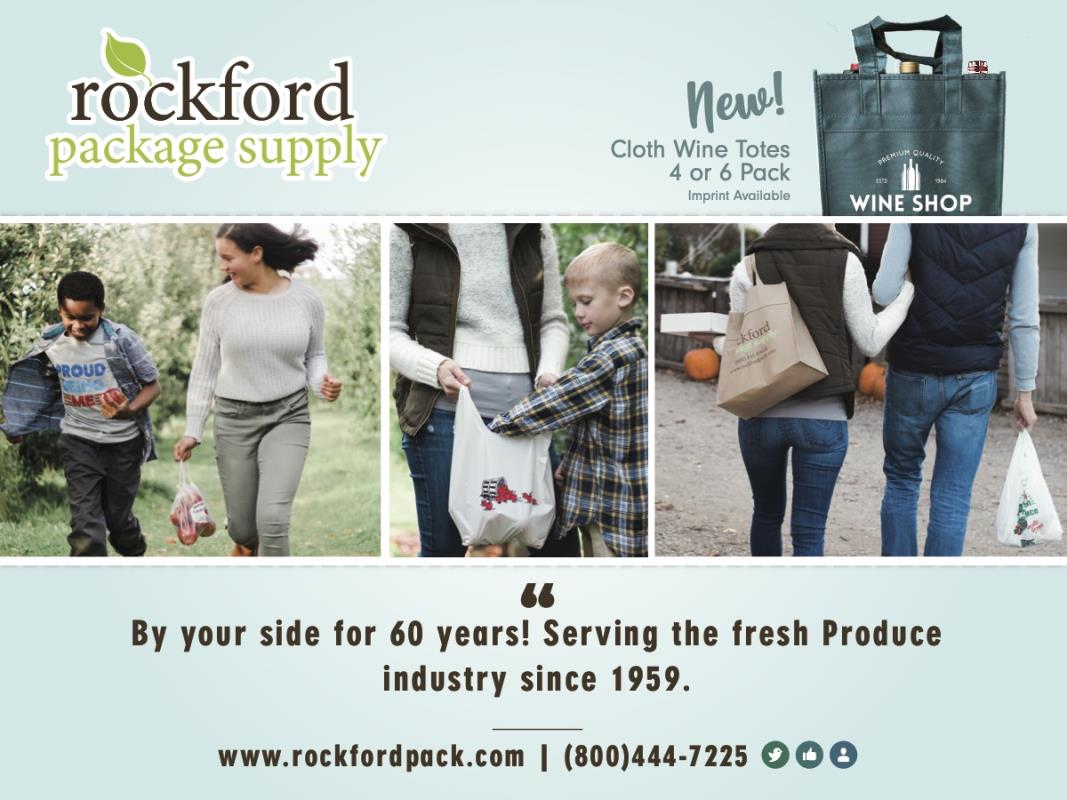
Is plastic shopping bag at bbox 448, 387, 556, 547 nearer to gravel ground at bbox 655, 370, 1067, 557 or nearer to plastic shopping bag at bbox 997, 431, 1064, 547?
gravel ground at bbox 655, 370, 1067, 557

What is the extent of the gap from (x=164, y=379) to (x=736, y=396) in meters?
2.25

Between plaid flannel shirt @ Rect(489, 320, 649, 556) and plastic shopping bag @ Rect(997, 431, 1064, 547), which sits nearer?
plaid flannel shirt @ Rect(489, 320, 649, 556)

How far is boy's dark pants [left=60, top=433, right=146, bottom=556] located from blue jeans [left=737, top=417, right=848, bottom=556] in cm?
241

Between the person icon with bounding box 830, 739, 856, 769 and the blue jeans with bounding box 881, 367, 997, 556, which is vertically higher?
the blue jeans with bounding box 881, 367, 997, 556

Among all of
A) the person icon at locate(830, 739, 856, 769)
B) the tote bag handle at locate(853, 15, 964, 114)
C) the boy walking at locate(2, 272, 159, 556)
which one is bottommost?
the person icon at locate(830, 739, 856, 769)

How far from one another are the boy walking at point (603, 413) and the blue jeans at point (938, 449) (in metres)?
0.96

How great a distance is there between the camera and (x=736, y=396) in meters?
Result: 4.84

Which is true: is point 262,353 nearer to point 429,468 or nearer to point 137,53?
point 429,468

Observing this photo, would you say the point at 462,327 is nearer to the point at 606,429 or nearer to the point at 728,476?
the point at 606,429

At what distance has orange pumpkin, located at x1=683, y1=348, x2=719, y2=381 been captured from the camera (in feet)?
16.2

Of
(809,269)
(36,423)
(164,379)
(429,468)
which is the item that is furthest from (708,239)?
(36,423)

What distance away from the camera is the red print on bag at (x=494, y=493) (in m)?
4.84

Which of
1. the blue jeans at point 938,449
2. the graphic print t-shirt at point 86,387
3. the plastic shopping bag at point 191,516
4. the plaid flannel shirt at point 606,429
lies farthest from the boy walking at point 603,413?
the graphic print t-shirt at point 86,387

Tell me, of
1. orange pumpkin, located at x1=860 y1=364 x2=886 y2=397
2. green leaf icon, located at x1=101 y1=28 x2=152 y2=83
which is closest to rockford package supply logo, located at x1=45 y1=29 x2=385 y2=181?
green leaf icon, located at x1=101 y1=28 x2=152 y2=83
